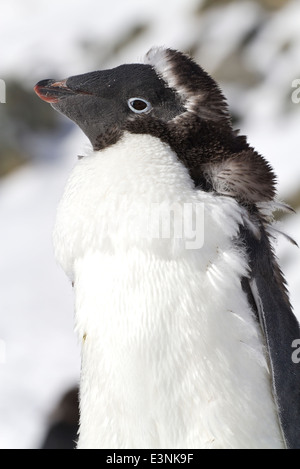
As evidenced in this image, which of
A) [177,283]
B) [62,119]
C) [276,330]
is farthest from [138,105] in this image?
[62,119]

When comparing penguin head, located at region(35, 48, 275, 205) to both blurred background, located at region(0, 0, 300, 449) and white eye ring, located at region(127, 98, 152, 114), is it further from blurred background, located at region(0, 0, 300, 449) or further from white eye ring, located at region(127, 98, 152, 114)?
blurred background, located at region(0, 0, 300, 449)

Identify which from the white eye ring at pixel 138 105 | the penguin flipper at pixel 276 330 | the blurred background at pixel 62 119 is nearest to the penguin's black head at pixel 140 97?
the white eye ring at pixel 138 105

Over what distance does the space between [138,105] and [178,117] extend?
0.08 metres

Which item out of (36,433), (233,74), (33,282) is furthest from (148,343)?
(233,74)

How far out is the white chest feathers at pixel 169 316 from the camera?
1424 millimetres

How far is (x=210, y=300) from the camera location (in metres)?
1.43

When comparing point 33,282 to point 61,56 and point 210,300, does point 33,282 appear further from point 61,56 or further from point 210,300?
point 210,300

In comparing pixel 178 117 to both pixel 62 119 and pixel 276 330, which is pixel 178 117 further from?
pixel 62 119

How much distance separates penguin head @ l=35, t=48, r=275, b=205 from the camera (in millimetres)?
1485

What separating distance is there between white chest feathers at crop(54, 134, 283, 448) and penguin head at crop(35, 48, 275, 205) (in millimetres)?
39

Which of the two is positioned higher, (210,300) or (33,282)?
(210,300)

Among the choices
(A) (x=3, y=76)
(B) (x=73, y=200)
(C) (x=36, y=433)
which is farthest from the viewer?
(A) (x=3, y=76)

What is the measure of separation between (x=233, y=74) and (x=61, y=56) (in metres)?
1.99

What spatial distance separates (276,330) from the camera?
1474 millimetres
